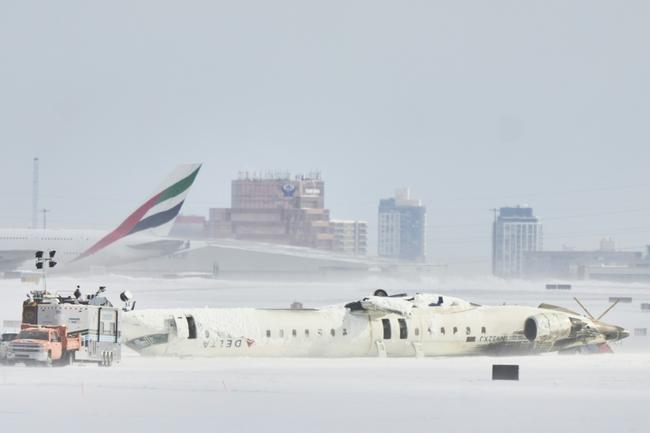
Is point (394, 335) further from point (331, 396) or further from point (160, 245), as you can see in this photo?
point (160, 245)

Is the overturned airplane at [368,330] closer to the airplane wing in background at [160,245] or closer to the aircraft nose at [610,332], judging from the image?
the aircraft nose at [610,332]

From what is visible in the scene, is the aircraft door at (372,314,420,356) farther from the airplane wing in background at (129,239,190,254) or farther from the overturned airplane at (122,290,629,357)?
the airplane wing in background at (129,239,190,254)

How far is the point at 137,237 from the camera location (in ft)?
438

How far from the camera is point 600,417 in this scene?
3431 centimetres

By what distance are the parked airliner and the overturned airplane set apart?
7543 centimetres

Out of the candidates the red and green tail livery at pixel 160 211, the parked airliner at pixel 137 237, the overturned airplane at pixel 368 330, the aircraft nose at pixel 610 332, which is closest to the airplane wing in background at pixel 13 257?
the parked airliner at pixel 137 237

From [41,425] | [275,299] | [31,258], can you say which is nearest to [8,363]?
[41,425]

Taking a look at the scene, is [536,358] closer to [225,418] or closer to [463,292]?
[225,418]

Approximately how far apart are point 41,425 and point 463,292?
9052 cm

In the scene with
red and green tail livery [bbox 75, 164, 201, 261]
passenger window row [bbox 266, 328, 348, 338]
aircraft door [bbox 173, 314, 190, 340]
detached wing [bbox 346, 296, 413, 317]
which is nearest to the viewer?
aircraft door [bbox 173, 314, 190, 340]

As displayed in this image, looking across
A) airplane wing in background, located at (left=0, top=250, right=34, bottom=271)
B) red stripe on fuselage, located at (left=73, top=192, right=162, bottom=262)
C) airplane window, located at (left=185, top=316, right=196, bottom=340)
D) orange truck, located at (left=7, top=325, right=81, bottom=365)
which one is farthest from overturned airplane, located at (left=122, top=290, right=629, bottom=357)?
airplane wing in background, located at (left=0, top=250, right=34, bottom=271)

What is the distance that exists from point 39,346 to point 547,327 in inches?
901

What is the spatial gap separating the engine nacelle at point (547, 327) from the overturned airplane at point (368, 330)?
4 cm

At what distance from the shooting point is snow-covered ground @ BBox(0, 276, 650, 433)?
32.4m
